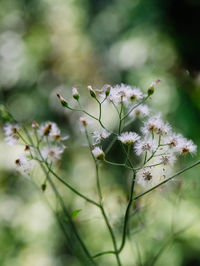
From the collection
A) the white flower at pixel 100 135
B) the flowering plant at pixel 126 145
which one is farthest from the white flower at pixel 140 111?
the white flower at pixel 100 135

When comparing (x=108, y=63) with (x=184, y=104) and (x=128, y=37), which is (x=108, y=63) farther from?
(x=184, y=104)

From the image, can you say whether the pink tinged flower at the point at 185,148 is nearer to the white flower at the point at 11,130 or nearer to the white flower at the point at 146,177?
the white flower at the point at 146,177

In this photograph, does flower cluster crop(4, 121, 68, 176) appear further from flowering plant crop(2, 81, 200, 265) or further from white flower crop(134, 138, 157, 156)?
white flower crop(134, 138, 157, 156)

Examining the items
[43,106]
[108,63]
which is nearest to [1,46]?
[43,106]

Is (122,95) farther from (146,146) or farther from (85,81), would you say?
(85,81)

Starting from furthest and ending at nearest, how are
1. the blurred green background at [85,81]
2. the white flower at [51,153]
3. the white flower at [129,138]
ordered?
the blurred green background at [85,81], the white flower at [51,153], the white flower at [129,138]

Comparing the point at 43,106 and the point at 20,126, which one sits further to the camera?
the point at 43,106

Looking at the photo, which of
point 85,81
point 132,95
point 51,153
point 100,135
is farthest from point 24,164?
point 85,81

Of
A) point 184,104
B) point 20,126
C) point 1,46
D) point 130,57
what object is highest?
point 1,46
